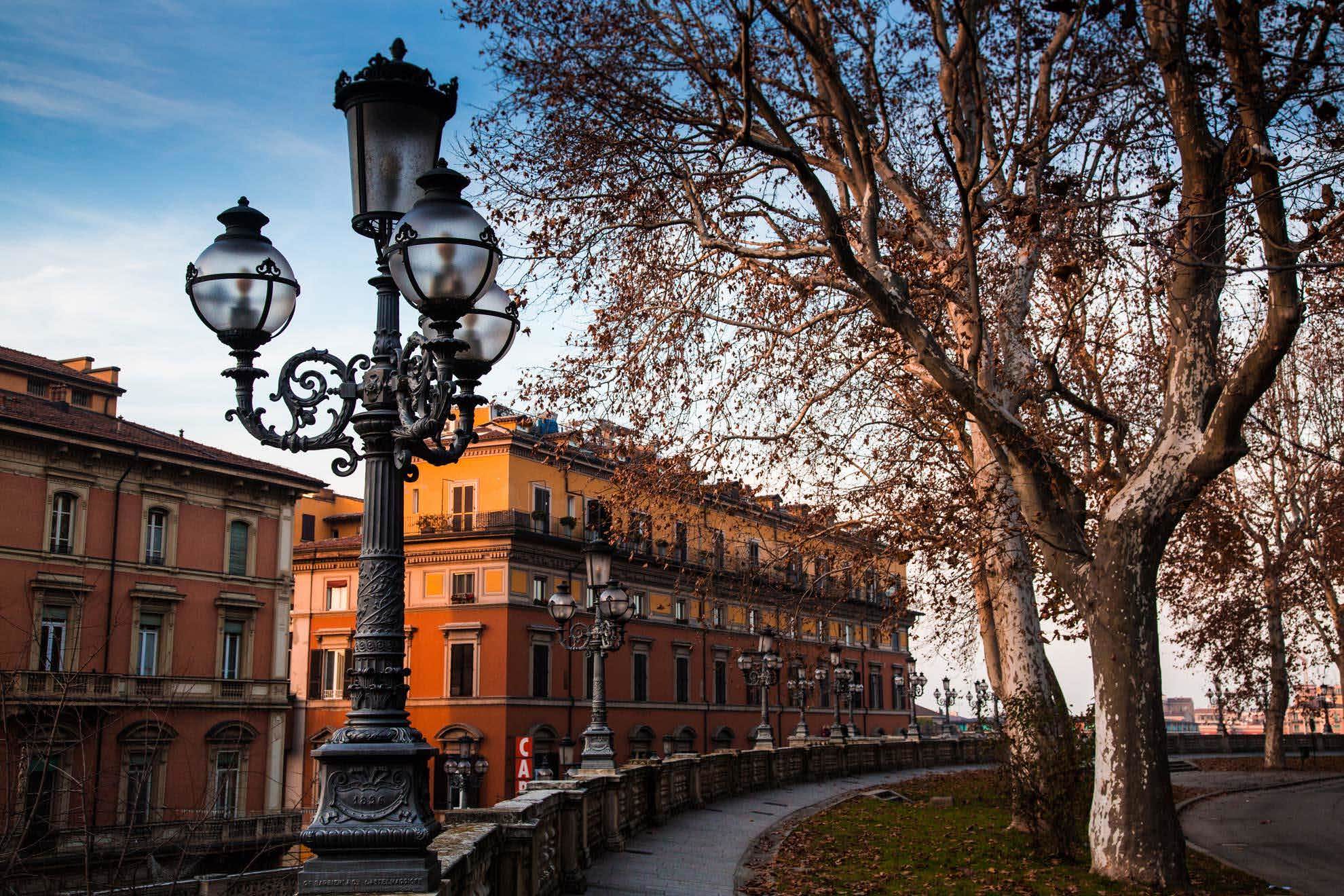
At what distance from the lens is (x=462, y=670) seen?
47.8 m

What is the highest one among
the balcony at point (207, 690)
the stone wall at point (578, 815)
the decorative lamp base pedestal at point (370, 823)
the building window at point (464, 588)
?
the building window at point (464, 588)

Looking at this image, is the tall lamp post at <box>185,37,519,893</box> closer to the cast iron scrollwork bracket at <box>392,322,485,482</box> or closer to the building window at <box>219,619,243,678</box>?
the cast iron scrollwork bracket at <box>392,322,485,482</box>

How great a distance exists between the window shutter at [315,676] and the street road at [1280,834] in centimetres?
3522

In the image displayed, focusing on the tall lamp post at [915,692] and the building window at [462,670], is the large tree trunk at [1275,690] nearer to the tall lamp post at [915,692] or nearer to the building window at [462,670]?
the tall lamp post at [915,692]

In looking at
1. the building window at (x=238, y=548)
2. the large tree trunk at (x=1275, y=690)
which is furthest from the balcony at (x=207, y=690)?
the large tree trunk at (x=1275, y=690)

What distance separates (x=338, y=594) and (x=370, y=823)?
161 ft

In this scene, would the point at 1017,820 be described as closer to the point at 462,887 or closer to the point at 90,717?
the point at 462,887

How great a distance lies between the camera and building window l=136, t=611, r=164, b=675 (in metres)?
36.6

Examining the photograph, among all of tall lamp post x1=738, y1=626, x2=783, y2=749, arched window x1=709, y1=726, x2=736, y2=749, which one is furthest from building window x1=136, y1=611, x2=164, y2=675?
arched window x1=709, y1=726, x2=736, y2=749

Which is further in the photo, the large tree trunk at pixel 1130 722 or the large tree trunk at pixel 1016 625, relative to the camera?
the large tree trunk at pixel 1016 625

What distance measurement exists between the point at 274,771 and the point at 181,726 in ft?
11.4

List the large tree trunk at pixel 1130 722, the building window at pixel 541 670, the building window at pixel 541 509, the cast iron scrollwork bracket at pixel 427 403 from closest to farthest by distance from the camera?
the cast iron scrollwork bracket at pixel 427 403
the large tree trunk at pixel 1130 722
the building window at pixel 541 670
the building window at pixel 541 509

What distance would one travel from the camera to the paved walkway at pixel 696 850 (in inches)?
505

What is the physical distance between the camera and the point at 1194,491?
13359 mm
